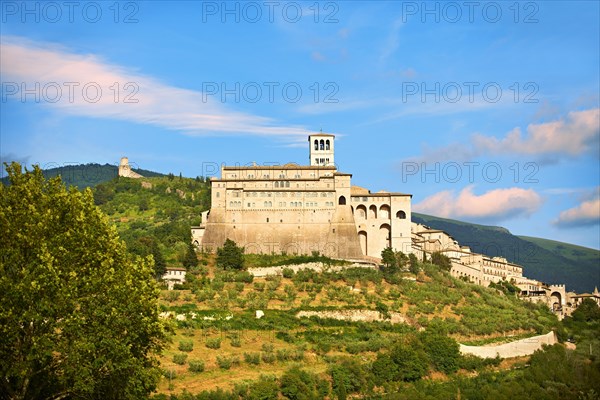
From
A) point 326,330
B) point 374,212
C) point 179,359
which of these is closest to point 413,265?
point 374,212

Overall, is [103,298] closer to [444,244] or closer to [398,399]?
[398,399]

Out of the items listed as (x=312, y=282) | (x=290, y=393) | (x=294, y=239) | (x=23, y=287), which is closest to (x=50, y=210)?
(x=23, y=287)

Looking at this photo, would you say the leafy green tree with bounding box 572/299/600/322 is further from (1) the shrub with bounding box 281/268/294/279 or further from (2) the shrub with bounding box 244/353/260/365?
(2) the shrub with bounding box 244/353/260/365

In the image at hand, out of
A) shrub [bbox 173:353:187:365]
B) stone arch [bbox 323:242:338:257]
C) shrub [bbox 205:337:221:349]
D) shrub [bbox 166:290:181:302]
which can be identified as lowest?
shrub [bbox 173:353:187:365]

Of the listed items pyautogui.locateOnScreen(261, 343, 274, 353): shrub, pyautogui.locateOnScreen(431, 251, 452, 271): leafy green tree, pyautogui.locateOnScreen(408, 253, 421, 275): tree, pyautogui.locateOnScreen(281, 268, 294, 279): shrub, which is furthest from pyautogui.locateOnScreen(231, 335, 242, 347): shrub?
pyautogui.locateOnScreen(431, 251, 452, 271): leafy green tree

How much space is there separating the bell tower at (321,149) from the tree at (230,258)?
71.8ft

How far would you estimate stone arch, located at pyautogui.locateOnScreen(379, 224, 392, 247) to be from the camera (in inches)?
3514

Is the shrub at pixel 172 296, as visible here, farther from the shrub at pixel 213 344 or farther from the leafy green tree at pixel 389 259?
the leafy green tree at pixel 389 259

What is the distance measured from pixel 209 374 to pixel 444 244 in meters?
59.3

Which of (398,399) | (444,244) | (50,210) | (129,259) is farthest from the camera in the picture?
(444,244)

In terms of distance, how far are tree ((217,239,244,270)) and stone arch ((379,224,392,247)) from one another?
18.5 m

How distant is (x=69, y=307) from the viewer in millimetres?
28672

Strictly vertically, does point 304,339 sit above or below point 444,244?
below

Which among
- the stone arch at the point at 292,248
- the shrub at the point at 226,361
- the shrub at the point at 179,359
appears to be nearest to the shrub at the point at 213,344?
the shrub at the point at 226,361
